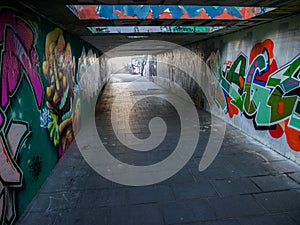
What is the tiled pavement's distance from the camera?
3.34 m

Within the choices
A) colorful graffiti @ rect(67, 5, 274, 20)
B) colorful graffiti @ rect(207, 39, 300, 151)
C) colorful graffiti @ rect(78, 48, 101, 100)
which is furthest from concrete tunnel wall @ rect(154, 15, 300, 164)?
colorful graffiti @ rect(78, 48, 101, 100)

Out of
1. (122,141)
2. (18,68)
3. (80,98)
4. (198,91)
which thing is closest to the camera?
(18,68)

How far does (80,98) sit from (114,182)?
167 inches

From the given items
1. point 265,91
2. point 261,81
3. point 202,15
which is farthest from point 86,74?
point 265,91

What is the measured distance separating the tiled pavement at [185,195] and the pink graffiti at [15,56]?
5.59ft

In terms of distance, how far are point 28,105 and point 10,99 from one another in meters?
0.55

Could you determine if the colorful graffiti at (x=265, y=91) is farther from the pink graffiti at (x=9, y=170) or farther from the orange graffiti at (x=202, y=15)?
the pink graffiti at (x=9, y=170)

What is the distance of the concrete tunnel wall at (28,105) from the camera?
9.88 feet

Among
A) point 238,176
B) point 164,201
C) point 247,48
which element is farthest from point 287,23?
point 164,201

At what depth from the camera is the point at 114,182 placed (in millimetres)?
4383

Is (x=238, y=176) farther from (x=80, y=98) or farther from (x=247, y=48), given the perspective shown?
(x=80, y=98)

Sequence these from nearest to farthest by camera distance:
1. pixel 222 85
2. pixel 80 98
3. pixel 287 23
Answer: pixel 287 23
pixel 80 98
pixel 222 85

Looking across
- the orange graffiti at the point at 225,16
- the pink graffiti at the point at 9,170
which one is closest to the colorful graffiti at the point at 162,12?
the orange graffiti at the point at 225,16

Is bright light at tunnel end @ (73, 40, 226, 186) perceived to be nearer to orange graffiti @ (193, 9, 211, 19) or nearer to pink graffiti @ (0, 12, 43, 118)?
pink graffiti @ (0, 12, 43, 118)
